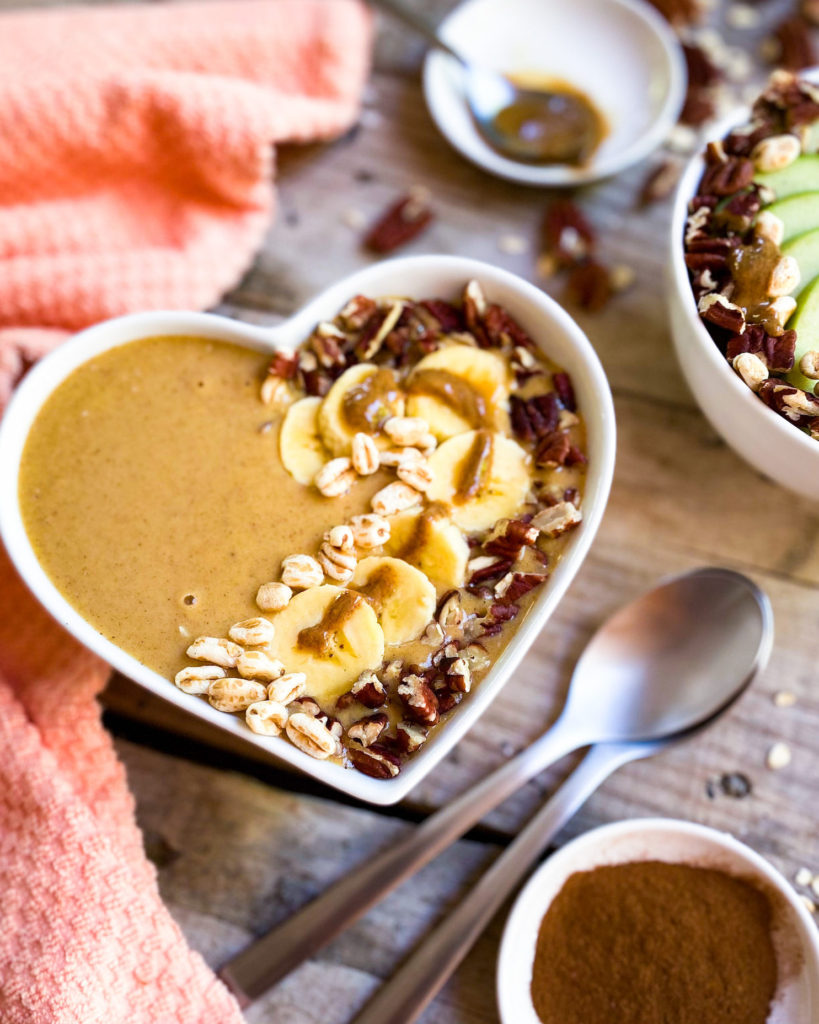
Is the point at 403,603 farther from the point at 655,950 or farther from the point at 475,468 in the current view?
the point at 655,950

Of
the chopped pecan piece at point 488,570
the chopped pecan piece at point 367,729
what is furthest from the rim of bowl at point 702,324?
the chopped pecan piece at point 367,729

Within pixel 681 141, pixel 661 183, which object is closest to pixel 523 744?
pixel 661 183

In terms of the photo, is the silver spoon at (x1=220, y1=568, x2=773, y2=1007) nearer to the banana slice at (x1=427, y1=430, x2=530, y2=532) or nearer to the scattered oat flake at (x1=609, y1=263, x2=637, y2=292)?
the banana slice at (x1=427, y1=430, x2=530, y2=532)

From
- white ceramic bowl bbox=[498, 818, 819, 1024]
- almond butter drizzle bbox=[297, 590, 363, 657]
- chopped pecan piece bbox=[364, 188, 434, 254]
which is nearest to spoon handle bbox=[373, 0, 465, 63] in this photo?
chopped pecan piece bbox=[364, 188, 434, 254]

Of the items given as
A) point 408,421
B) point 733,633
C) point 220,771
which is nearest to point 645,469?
point 733,633

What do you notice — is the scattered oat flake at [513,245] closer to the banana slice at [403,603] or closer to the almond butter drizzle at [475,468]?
the almond butter drizzle at [475,468]

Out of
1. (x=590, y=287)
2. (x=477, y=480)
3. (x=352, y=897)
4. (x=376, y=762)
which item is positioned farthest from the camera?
(x=590, y=287)

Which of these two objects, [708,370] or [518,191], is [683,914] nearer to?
[708,370]
